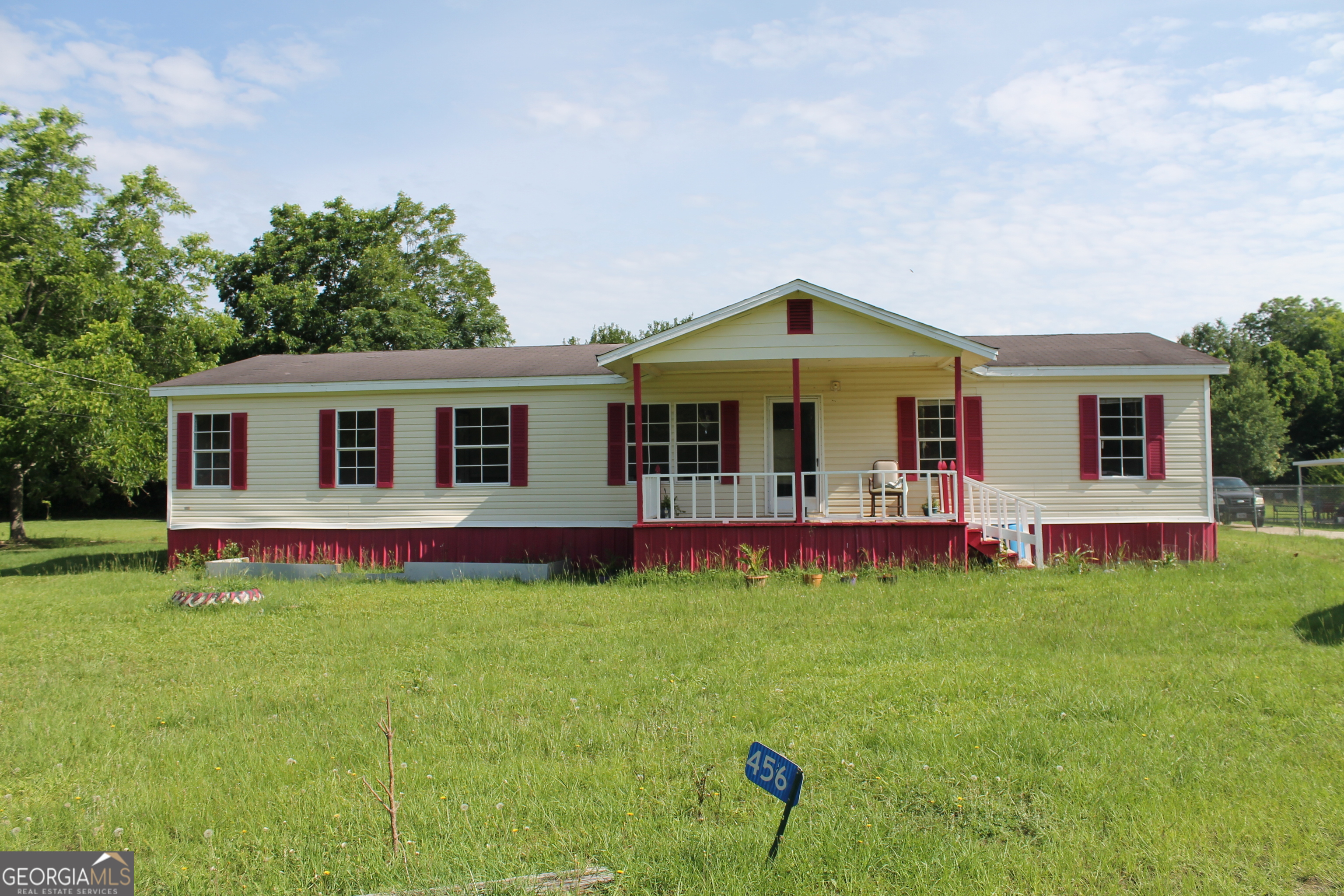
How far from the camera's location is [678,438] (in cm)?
1498

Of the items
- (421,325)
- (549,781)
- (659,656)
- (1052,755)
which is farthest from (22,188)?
(1052,755)

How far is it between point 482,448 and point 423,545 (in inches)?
78.7

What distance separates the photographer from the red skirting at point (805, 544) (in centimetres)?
1263

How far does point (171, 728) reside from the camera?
576 cm

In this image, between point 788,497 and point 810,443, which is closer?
point 788,497

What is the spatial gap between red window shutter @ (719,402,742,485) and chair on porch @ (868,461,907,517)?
2.27 metres

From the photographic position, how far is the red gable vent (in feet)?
41.8

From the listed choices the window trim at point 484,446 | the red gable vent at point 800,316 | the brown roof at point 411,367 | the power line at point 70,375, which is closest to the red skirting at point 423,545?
the window trim at point 484,446

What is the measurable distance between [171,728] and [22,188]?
85.7 ft

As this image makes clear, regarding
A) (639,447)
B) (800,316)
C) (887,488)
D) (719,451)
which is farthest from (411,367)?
(887,488)

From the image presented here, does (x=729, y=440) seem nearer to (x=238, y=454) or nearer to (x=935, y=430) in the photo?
(x=935, y=430)

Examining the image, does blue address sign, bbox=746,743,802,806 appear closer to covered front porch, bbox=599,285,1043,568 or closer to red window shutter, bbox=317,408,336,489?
covered front porch, bbox=599,285,1043,568

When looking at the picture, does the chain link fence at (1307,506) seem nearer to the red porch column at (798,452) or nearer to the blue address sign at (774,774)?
the red porch column at (798,452)

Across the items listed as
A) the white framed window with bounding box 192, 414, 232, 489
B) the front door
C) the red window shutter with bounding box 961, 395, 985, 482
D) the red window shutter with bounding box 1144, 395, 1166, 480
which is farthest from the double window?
the white framed window with bounding box 192, 414, 232, 489
